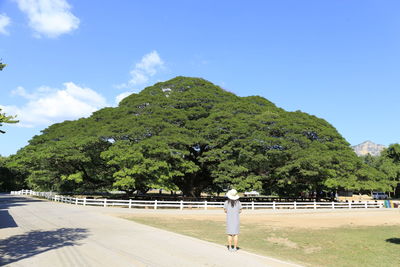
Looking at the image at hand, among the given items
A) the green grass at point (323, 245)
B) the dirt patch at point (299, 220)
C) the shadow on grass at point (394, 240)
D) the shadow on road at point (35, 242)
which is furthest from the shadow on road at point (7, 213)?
the shadow on grass at point (394, 240)

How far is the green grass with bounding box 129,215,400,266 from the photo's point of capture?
8.34 metres

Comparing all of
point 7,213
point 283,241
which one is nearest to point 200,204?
point 7,213

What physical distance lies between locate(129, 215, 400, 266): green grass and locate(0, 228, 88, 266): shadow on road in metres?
4.87

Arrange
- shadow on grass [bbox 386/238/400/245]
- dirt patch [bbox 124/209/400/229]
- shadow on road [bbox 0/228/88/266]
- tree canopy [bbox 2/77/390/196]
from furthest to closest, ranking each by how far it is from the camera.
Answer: tree canopy [bbox 2/77/390/196] → dirt patch [bbox 124/209/400/229] → shadow on grass [bbox 386/238/400/245] → shadow on road [bbox 0/228/88/266]

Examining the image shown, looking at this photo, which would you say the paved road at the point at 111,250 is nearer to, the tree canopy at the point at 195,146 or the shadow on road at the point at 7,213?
the shadow on road at the point at 7,213

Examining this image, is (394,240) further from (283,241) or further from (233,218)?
(233,218)

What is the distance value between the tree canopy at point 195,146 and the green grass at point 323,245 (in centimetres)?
1447

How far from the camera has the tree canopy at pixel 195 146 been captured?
91.3ft

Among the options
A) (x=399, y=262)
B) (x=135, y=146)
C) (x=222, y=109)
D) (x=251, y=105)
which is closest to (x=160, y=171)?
(x=135, y=146)

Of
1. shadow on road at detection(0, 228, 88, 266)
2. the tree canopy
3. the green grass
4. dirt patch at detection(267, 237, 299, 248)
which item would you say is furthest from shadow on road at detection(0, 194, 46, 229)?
dirt patch at detection(267, 237, 299, 248)

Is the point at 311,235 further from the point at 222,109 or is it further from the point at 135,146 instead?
the point at 222,109

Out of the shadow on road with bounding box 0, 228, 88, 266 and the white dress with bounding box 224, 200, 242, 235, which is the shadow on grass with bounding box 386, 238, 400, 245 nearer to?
the white dress with bounding box 224, 200, 242, 235

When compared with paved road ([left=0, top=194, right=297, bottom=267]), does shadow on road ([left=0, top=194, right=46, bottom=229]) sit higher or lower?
lower

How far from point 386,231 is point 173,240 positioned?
10.6 meters
